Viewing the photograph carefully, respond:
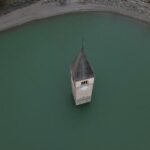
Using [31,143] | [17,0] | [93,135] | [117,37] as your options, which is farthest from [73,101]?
[17,0]

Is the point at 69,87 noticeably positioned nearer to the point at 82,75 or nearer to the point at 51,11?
the point at 82,75

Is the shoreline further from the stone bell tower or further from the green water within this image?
the stone bell tower

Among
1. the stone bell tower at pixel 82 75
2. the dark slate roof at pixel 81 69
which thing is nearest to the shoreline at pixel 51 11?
the stone bell tower at pixel 82 75

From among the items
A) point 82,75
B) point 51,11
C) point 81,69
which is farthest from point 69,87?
point 51,11

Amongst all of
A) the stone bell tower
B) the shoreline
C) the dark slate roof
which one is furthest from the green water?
the dark slate roof

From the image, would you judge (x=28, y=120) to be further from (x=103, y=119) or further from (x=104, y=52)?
(x=104, y=52)

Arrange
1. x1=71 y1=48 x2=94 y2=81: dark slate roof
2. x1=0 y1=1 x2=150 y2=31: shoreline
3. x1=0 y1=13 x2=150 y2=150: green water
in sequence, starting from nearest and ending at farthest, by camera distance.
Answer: x1=71 y1=48 x2=94 y2=81: dark slate roof < x1=0 y1=13 x2=150 y2=150: green water < x1=0 y1=1 x2=150 y2=31: shoreline

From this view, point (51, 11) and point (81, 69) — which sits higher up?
point (51, 11)
